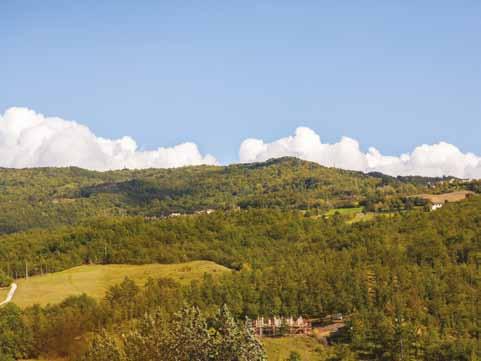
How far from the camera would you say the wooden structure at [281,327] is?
333 feet

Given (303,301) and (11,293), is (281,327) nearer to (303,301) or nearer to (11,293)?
(303,301)

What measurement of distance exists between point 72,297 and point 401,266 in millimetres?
72290

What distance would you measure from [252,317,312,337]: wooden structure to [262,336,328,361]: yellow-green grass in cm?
281

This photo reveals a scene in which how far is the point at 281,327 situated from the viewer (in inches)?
3994

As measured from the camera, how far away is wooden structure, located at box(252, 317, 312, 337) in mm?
101562

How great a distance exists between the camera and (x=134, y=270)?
175 m

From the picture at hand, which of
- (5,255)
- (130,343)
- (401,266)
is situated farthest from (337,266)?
(5,255)

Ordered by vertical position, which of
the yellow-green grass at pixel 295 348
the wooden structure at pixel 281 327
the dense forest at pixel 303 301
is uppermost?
the dense forest at pixel 303 301

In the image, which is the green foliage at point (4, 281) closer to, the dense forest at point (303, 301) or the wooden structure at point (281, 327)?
the dense forest at point (303, 301)

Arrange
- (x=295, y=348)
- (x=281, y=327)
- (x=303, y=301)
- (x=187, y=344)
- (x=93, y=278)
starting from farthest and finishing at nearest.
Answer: (x=93, y=278), (x=303, y=301), (x=281, y=327), (x=295, y=348), (x=187, y=344)

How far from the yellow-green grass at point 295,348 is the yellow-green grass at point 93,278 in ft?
180

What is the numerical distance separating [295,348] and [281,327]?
955 cm

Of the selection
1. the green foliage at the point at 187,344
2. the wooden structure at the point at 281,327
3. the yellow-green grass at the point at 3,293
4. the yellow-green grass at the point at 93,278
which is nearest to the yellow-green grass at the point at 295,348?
the wooden structure at the point at 281,327

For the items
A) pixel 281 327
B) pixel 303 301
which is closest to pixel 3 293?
pixel 303 301
